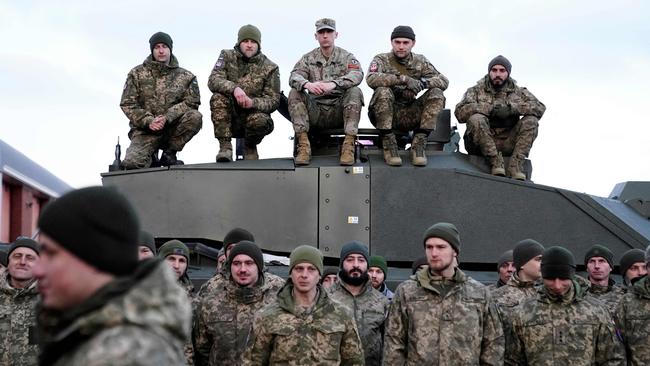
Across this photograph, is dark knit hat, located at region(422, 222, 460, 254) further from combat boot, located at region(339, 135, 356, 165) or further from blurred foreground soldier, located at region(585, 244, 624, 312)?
combat boot, located at region(339, 135, 356, 165)

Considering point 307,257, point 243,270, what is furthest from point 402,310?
point 243,270

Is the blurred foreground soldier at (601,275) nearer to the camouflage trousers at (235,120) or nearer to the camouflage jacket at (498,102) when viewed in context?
the camouflage jacket at (498,102)

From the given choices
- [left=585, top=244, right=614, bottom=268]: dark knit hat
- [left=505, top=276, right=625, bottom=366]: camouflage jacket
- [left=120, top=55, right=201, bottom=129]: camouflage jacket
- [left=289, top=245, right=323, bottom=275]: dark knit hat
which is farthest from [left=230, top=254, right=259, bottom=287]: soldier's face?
[left=585, top=244, right=614, bottom=268]: dark knit hat

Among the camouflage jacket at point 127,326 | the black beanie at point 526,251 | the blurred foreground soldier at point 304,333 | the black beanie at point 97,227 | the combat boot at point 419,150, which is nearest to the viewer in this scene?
the camouflage jacket at point 127,326

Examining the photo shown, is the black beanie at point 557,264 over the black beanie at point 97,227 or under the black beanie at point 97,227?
under

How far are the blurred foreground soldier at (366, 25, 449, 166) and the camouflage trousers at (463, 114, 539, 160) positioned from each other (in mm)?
369

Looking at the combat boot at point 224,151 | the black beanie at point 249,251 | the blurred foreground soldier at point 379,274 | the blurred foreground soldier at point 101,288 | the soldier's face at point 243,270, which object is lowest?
the blurred foreground soldier at point 379,274

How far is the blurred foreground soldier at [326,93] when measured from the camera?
8.91m

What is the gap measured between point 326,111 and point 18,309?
325cm

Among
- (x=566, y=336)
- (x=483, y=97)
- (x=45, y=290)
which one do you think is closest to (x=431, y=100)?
(x=483, y=97)

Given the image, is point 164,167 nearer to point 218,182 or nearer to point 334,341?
point 218,182

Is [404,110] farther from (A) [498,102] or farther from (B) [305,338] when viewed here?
(B) [305,338]

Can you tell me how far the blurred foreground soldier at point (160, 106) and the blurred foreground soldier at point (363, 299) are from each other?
2261 mm

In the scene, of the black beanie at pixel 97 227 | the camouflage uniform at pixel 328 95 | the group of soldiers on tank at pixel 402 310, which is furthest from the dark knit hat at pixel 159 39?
the black beanie at pixel 97 227
